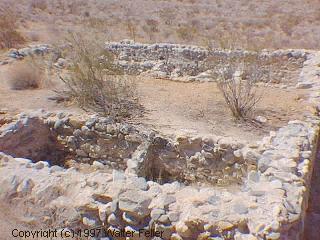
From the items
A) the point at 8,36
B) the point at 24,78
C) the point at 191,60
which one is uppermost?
the point at 8,36

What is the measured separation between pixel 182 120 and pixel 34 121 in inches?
99.7

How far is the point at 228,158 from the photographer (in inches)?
207

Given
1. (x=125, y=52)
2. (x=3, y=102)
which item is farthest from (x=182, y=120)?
(x=125, y=52)

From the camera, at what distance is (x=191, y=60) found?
10766 millimetres

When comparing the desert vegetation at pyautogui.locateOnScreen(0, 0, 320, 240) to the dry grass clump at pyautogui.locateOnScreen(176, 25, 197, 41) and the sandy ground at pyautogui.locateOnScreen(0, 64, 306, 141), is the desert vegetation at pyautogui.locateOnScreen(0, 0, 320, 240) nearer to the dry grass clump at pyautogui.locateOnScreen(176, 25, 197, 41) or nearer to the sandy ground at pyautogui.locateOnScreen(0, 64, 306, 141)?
the sandy ground at pyautogui.locateOnScreen(0, 64, 306, 141)

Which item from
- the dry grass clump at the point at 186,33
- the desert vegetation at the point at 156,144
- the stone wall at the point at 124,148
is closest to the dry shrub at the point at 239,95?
the desert vegetation at the point at 156,144

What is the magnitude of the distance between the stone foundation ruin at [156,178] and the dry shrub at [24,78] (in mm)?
2377

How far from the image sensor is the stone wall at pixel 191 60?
9492mm

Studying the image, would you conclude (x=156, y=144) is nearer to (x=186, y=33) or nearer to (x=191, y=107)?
(x=191, y=107)

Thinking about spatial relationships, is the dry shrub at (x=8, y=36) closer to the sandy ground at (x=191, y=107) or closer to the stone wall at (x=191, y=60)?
the stone wall at (x=191, y=60)

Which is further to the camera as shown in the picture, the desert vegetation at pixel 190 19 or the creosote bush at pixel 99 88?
the desert vegetation at pixel 190 19

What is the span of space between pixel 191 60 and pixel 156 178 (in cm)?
579

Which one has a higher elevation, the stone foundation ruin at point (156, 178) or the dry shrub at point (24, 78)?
the dry shrub at point (24, 78)

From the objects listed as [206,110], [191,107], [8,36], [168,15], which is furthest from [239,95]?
[168,15]
